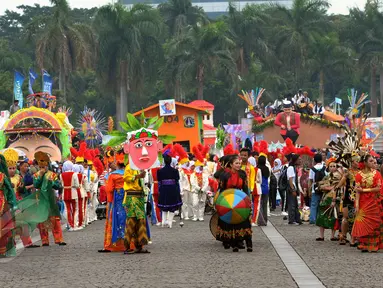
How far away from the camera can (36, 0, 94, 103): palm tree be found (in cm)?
6781

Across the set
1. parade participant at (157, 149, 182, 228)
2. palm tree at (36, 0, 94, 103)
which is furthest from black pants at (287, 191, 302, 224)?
palm tree at (36, 0, 94, 103)

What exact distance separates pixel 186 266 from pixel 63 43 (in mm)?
55296

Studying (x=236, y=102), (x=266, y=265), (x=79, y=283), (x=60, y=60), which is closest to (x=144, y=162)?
(x=266, y=265)

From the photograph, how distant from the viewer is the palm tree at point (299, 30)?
79.8 metres

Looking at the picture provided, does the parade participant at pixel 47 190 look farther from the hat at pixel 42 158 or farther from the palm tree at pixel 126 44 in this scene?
the palm tree at pixel 126 44

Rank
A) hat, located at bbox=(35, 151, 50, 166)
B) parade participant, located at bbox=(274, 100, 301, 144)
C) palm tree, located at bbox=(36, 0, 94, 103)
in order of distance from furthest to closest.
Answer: palm tree, located at bbox=(36, 0, 94, 103) < parade participant, located at bbox=(274, 100, 301, 144) < hat, located at bbox=(35, 151, 50, 166)

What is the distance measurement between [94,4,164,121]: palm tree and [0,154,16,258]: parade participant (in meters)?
53.9

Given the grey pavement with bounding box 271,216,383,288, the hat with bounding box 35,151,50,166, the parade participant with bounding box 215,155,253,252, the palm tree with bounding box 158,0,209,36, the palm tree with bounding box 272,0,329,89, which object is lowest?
the grey pavement with bounding box 271,216,383,288

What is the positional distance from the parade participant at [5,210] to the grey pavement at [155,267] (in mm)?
301

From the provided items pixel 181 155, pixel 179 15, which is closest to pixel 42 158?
pixel 181 155

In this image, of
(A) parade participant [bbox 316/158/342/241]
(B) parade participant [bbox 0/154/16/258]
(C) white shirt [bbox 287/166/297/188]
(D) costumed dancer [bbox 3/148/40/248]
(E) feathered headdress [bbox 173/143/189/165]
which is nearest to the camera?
(B) parade participant [bbox 0/154/16/258]

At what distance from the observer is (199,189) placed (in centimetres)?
2530

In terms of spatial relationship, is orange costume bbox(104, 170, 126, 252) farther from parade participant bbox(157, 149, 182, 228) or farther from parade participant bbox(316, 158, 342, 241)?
parade participant bbox(157, 149, 182, 228)

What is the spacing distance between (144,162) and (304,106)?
3769 centimetres
